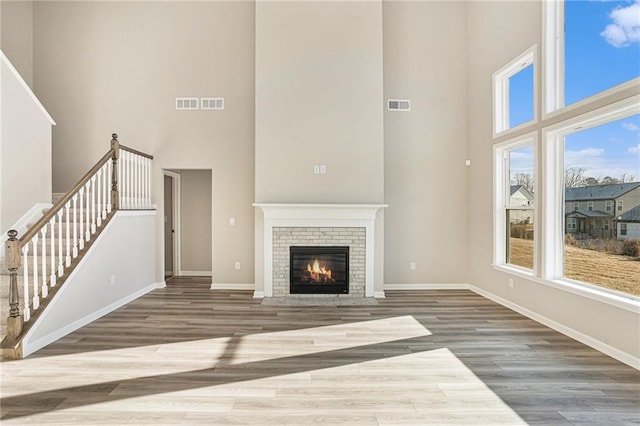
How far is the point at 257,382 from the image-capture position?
2881 millimetres

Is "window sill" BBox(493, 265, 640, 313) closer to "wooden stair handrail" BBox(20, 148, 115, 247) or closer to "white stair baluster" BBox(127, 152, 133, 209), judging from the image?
"wooden stair handrail" BBox(20, 148, 115, 247)

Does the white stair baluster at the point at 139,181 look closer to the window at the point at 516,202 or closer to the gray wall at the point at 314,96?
the gray wall at the point at 314,96

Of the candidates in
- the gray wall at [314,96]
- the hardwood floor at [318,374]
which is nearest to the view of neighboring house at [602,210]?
the hardwood floor at [318,374]

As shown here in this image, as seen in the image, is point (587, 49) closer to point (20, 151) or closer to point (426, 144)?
point (426, 144)

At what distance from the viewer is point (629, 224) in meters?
3.48

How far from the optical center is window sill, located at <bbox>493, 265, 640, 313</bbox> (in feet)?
10.7

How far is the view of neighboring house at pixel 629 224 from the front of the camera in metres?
3.39

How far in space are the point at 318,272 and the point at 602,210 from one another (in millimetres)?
3719

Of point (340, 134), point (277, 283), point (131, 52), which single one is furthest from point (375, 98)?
point (131, 52)

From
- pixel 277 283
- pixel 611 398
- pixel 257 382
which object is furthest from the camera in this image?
pixel 277 283

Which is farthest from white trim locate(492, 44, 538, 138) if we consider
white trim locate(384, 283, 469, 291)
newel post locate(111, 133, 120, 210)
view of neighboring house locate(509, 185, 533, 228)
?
newel post locate(111, 133, 120, 210)

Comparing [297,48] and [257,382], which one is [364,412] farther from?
[297,48]

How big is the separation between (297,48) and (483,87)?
3092 mm

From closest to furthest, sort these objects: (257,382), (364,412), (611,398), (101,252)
Answer: (364,412), (611,398), (257,382), (101,252)
